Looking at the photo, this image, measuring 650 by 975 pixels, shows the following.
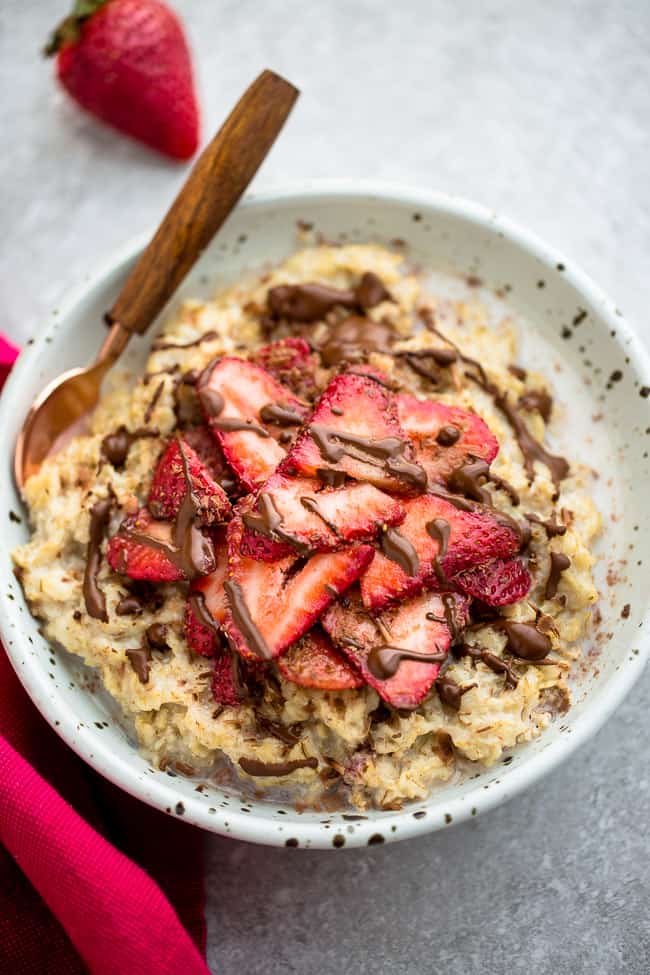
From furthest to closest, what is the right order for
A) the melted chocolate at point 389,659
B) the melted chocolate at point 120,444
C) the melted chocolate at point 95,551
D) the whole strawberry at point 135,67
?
the whole strawberry at point 135,67 < the melted chocolate at point 120,444 < the melted chocolate at point 95,551 < the melted chocolate at point 389,659

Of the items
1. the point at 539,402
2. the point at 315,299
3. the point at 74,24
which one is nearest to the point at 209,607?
the point at 315,299

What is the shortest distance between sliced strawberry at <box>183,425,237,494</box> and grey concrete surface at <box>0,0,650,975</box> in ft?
3.16

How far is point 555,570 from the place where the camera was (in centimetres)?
244

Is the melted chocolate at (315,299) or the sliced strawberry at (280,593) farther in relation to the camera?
the melted chocolate at (315,299)

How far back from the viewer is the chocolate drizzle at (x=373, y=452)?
7.59 ft

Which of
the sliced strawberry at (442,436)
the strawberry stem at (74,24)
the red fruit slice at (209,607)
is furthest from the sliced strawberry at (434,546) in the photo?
the strawberry stem at (74,24)

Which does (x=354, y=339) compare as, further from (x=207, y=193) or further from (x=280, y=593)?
(x=280, y=593)

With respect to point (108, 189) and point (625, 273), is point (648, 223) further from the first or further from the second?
point (108, 189)

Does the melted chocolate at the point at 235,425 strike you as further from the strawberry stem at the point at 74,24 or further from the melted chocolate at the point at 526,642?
the strawberry stem at the point at 74,24

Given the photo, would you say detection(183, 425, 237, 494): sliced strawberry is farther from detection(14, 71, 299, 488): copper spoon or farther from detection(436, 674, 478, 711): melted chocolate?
detection(436, 674, 478, 711): melted chocolate

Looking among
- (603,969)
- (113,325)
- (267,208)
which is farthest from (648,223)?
(603,969)

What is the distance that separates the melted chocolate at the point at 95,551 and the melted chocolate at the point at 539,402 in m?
1.15

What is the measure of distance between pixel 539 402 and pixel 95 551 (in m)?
1.28

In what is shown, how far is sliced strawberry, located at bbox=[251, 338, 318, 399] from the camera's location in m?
2.58
